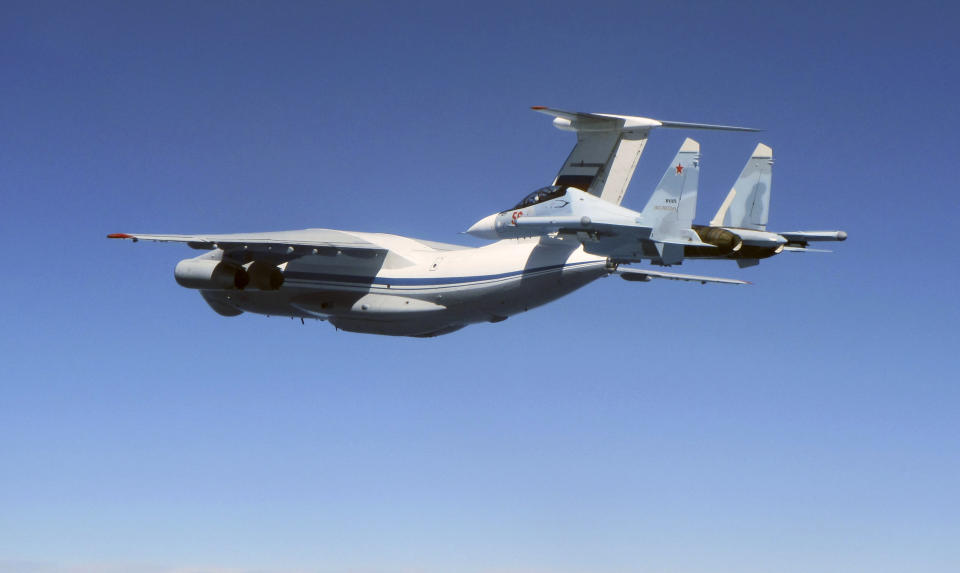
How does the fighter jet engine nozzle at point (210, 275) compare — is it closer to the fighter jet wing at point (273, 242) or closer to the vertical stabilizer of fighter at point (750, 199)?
the fighter jet wing at point (273, 242)

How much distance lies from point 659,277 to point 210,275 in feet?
33.4

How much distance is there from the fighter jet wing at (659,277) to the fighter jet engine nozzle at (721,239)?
4.61 meters

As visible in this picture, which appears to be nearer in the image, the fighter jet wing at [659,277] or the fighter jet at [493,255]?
the fighter jet at [493,255]

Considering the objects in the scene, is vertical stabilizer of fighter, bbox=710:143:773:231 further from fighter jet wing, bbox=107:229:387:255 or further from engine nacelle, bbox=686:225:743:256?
fighter jet wing, bbox=107:229:387:255

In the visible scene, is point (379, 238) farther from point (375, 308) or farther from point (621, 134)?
point (621, 134)

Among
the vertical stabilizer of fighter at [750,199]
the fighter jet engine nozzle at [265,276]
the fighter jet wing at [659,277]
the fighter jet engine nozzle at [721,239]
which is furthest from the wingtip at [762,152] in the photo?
the fighter jet engine nozzle at [265,276]

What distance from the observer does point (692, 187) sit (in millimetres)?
19719

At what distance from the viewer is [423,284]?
79.2 feet

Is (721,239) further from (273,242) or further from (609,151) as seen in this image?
(273,242)

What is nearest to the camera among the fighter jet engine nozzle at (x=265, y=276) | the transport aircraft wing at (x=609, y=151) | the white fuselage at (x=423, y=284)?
the white fuselage at (x=423, y=284)

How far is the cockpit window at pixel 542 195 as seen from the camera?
72.2 ft

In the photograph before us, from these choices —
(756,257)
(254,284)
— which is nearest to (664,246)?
(756,257)

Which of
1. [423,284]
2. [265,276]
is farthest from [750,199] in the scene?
[265,276]

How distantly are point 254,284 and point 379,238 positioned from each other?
300 centimetres
